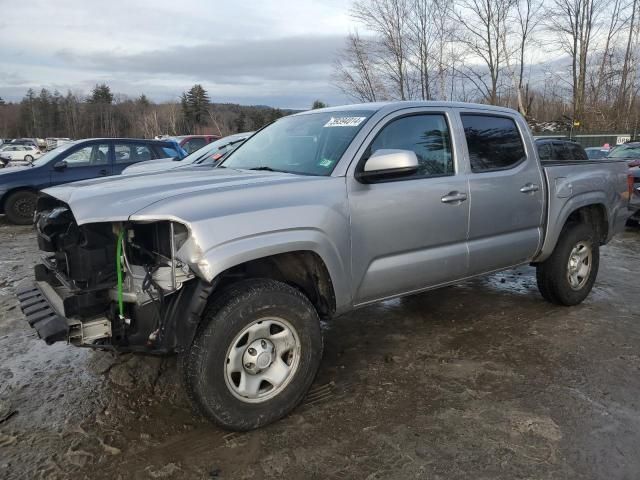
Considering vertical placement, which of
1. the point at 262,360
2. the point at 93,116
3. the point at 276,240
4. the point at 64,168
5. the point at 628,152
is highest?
the point at 93,116

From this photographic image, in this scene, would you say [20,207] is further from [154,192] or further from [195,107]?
[195,107]

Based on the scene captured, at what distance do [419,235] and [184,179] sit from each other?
163 cm

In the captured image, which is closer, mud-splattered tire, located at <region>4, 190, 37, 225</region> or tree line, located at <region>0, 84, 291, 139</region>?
mud-splattered tire, located at <region>4, 190, 37, 225</region>

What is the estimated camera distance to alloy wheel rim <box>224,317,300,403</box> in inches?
109

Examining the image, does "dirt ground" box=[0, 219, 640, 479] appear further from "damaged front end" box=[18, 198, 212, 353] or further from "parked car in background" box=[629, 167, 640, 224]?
"parked car in background" box=[629, 167, 640, 224]

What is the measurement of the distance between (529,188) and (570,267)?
44.2 inches

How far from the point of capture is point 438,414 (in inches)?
120

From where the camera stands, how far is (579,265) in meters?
4.93

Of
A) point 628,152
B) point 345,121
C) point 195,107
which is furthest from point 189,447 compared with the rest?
point 195,107

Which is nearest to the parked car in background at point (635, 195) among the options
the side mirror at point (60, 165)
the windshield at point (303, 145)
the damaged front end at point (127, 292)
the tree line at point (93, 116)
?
the windshield at point (303, 145)

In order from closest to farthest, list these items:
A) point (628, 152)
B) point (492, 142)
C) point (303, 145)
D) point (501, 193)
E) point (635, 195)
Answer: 1. point (303, 145)
2. point (501, 193)
3. point (492, 142)
4. point (635, 195)
5. point (628, 152)

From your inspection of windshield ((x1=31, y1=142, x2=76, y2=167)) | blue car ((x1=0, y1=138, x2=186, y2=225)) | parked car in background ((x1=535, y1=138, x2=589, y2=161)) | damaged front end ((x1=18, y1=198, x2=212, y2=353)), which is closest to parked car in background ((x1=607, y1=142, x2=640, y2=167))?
parked car in background ((x1=535, y1=138, x2=589, y2=161))

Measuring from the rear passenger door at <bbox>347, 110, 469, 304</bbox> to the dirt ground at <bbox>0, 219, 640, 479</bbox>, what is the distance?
0.68 meters

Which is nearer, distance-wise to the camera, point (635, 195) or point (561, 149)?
point (635, 195)
